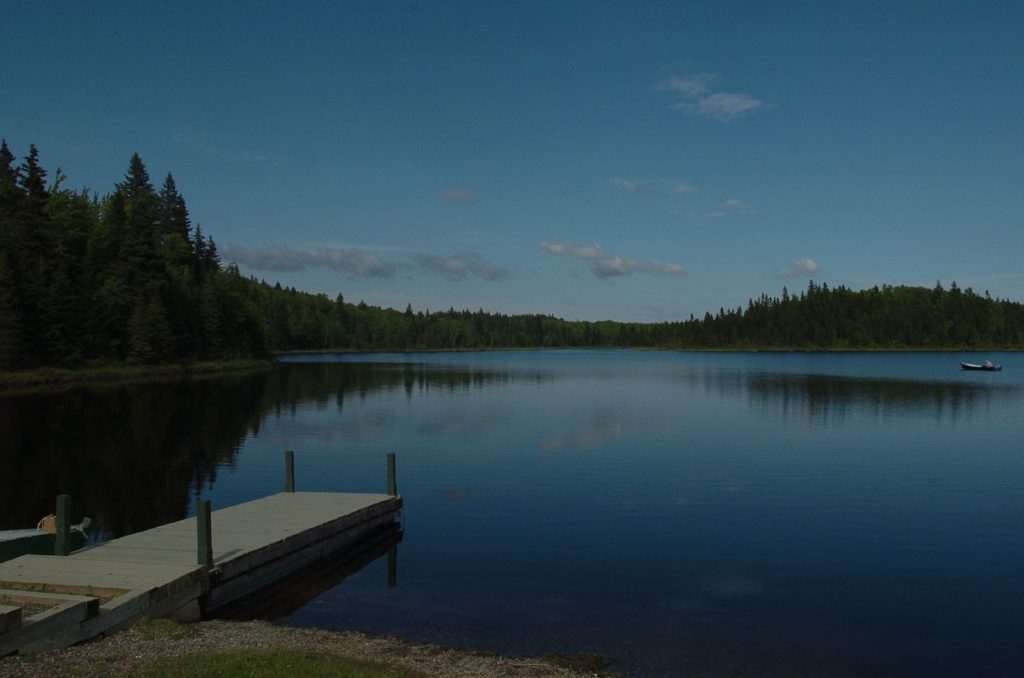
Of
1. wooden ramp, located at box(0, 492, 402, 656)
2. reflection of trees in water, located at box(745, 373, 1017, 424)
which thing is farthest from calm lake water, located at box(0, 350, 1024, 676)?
wooden ramp, located at box(0, 492, 402, 656)

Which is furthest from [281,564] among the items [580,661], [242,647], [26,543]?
[580,661]

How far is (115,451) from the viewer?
3606 centimetres

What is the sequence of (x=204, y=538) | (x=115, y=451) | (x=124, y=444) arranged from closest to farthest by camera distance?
1. (x=204, y=538)
2. (x=115, y=451)
3. (x=124, y=444)

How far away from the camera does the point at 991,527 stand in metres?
23.0

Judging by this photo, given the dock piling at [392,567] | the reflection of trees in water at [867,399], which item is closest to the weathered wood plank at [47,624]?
the dock piling at [392,567]

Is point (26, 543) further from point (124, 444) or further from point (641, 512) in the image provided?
point (124, 444)

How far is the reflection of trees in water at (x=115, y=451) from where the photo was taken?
24.9m

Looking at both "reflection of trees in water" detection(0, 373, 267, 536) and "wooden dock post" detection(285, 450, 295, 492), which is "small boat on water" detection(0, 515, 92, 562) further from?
"wooden dock post" detection(285, 450, 295, 492)

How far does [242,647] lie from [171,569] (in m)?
3.49

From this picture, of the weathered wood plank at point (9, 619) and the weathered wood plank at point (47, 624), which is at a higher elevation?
the weathered wood plank at point (9, 619)

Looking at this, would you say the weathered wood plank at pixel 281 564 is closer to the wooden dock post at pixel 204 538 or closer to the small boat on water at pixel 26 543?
the wooden dock post at pixel 204 538

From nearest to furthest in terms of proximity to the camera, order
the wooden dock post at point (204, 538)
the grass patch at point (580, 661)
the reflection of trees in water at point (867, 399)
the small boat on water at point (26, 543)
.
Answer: the grass patch at point (580, 661) → the wooden dock post at point (204, 538) → the small boat on water at point (26, 543) → the reflection of trees in water at point (867, 399)

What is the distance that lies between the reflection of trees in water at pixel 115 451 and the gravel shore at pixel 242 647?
1034cm

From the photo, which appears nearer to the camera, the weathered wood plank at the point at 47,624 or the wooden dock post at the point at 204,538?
the weathered wood plank at the point at 47,624
